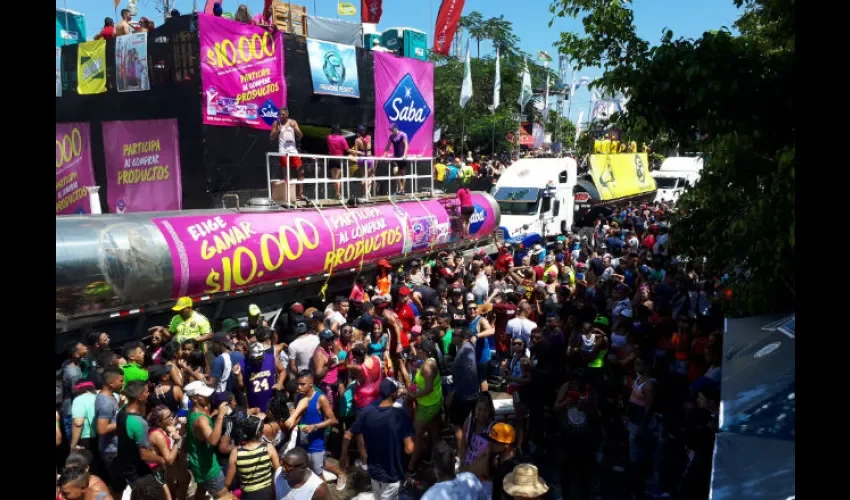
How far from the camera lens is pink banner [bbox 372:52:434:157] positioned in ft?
69.3

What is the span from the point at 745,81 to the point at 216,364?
6351 millimetres

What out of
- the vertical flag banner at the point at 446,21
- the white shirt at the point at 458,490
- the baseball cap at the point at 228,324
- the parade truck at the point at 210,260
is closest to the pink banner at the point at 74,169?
the parade truck at the point at 210,260

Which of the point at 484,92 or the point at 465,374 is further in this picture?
the point at 484,92

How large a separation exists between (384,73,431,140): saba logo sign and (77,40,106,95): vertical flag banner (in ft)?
24.9

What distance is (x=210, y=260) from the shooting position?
38.4 feet

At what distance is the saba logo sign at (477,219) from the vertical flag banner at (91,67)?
9.92 metres

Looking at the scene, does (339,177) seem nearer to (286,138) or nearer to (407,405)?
(286,138)

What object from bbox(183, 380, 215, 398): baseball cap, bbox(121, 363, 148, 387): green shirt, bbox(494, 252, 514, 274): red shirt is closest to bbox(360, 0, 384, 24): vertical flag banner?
bbox(494, 252, 514, 274): red shirt

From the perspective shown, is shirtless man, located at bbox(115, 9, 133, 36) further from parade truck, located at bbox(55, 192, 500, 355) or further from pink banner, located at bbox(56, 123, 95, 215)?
parade truck, located at bbox(55, 192, 500, 355)

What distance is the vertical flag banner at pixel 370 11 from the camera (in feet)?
78.6

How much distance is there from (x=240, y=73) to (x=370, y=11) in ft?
27.7

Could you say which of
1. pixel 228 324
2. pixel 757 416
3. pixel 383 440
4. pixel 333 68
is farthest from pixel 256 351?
pixel 333 68

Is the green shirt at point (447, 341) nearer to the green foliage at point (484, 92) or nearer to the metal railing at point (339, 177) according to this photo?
the metal railing at point (339, 177)
